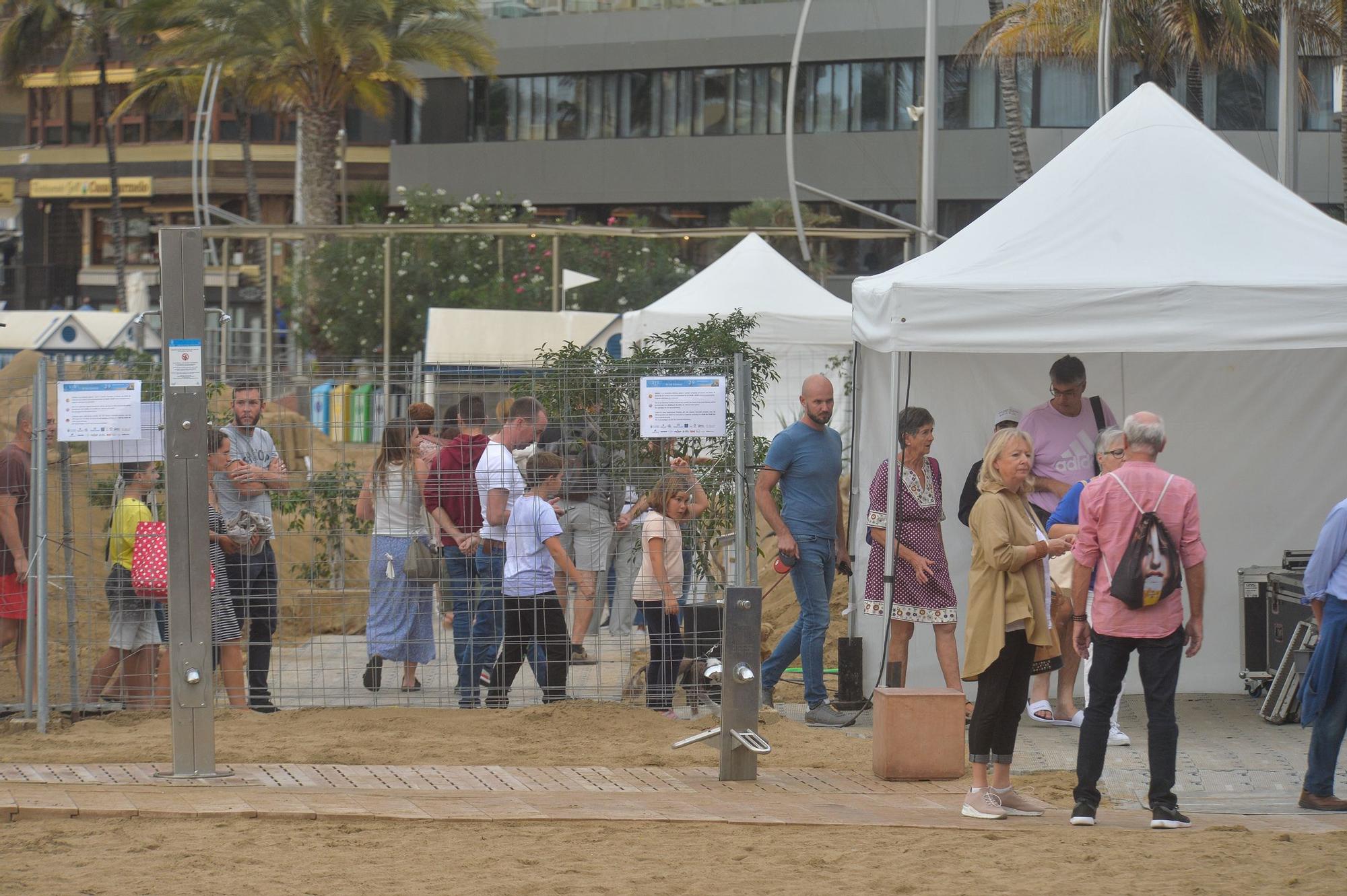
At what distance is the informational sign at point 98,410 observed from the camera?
7.96 m

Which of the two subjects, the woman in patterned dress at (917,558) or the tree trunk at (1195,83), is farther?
the tree trunk at (1195,83)

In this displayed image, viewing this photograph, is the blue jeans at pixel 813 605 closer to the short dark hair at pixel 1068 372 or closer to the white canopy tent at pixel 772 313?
the short dark hair at pixel 1068 372

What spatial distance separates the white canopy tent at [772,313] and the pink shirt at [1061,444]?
781 centimetres

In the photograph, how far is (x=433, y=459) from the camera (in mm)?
9039

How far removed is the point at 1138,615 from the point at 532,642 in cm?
362

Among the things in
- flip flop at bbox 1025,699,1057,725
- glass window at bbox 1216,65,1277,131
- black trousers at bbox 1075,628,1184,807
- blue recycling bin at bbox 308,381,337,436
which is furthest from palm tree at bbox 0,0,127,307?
black trousers at bbox 1075,628,1184,807

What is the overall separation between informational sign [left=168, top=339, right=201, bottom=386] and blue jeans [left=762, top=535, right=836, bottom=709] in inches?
135

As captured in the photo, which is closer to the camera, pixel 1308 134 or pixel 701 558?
pixel 701 558

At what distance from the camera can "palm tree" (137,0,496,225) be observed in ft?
94.5

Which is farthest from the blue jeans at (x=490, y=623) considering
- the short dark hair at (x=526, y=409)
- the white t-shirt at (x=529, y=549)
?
the short dark hair at (x=526, y=409)

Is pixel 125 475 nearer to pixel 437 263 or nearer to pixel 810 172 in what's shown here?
pixel 437 263

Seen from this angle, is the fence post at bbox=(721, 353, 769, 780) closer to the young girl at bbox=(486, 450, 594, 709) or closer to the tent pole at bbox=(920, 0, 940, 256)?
the young girl at bbox=(486, 450, 594, 709)

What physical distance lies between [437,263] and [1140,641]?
29389mm

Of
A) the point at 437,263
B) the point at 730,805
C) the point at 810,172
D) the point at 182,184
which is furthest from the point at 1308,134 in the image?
the point at 730,805
